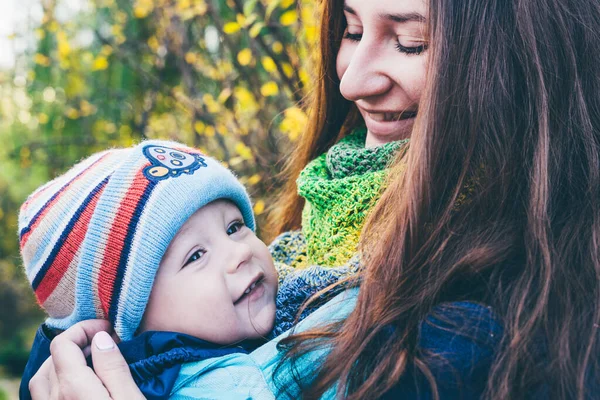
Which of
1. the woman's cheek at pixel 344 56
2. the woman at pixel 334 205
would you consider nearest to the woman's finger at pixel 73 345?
the woman at pixel 334 205

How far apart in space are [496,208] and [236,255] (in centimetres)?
60

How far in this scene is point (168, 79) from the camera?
4.46m

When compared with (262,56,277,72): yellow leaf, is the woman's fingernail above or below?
below

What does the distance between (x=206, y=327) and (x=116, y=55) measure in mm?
3278

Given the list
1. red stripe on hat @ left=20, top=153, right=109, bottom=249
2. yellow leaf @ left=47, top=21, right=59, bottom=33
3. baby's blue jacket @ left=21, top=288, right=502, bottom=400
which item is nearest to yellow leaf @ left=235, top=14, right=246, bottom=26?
red stripe on hat @ left=20, top=153, right=109, bottom=249

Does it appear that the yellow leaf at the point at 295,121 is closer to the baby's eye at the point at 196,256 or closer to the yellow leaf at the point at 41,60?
the baby's eye at the point at 196,256

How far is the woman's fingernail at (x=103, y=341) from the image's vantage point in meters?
1.43

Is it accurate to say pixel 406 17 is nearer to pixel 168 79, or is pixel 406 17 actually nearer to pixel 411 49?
pixel 411 49

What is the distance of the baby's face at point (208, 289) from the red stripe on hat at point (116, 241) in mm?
101

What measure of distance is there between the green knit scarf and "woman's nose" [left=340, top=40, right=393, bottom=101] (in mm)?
135

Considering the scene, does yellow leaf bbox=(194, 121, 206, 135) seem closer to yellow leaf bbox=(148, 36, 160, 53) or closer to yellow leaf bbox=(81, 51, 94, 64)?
yellow leaf bbox=(148, 36, 160, 53)

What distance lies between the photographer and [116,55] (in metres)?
4.29

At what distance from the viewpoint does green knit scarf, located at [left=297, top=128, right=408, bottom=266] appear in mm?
1449

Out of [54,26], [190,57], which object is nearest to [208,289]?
[190,57]
